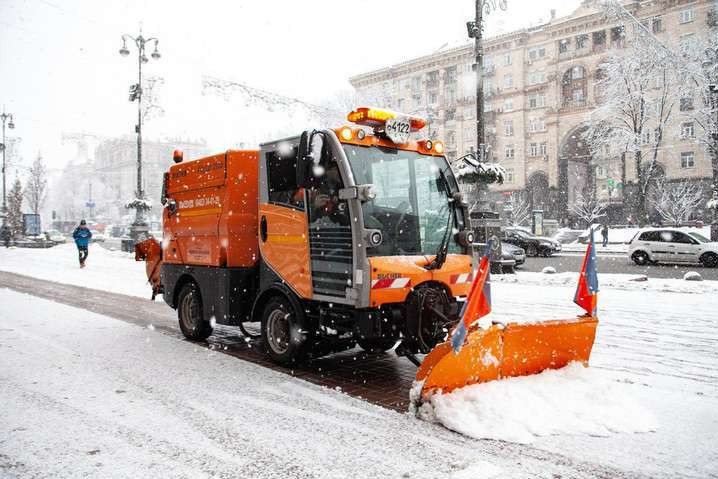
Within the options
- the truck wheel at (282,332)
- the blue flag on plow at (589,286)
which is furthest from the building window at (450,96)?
the blue flag on plow at (589,286)

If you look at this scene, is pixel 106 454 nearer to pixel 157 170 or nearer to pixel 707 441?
pixel 707 441

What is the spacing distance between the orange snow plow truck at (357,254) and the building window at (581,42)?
184 ft

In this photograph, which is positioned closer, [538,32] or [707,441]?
[707,441]

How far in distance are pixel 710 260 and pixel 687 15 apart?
37558 millimetres

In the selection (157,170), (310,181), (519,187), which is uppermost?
(157,170)

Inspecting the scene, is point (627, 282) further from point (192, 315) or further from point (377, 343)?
point (192, 315)

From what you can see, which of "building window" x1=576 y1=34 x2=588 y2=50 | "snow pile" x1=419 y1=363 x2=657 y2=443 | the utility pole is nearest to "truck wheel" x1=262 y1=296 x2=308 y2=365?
"snow pile" x1=419 y1=363 x2=657 y2=443

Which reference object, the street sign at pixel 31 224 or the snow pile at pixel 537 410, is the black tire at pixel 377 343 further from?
the street sign at pixel 31 224

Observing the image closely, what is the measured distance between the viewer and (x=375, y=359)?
6629mm

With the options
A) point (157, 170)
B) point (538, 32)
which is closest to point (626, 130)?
point (538, 32)

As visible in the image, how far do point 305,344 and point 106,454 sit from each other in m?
2.41

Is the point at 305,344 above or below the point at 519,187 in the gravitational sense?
below

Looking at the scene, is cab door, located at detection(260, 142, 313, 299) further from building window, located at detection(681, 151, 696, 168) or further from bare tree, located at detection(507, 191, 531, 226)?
building window, located at detection(681, 151, 696, 168)

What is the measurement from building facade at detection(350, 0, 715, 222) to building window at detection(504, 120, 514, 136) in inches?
4.4
